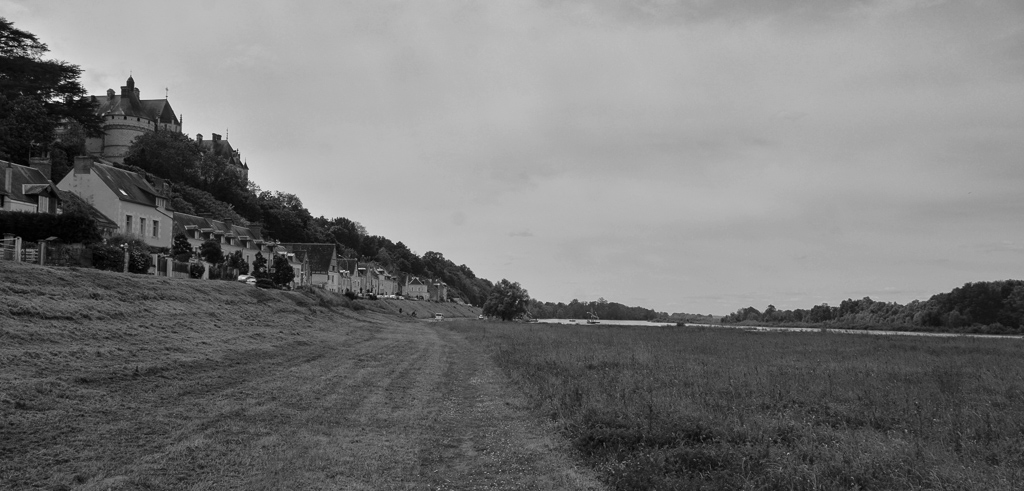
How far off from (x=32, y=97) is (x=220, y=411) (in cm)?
9102

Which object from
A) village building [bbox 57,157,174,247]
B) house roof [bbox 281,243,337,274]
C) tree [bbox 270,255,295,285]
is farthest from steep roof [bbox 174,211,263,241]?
house roof [bbox 281,243,337,274]

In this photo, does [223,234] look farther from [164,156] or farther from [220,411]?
[220,411]

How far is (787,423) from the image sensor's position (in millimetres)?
10859

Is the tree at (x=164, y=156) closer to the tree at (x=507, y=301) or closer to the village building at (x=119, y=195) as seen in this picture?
the village building at (x=119, y=195)

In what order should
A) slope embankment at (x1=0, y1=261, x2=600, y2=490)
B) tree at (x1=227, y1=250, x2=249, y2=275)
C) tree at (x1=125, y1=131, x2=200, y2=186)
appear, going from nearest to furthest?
slope embankment at (x1=0, y1=261, x2=600, y2=490)
tree at (x1=227, y1=250, x2=249, y2=275)
tree at (x1=125, y1=131, x2=200, y2=186)

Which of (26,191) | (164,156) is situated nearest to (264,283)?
(26,191)

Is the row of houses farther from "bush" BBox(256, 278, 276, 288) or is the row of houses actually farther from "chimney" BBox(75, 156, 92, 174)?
"bush" BBox(256, 278, 276, 288)

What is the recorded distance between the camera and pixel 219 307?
29859 millimetres

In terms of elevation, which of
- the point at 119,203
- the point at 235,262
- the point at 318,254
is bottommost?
the point at 235,262

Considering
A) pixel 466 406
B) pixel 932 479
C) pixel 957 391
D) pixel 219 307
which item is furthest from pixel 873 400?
pixel 219 307

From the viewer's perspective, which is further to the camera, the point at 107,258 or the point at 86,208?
the point at 86,208

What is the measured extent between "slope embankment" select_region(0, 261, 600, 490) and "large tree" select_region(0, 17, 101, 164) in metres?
58.6

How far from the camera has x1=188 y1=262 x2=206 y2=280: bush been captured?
4275 cm

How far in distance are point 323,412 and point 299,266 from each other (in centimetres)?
8588
